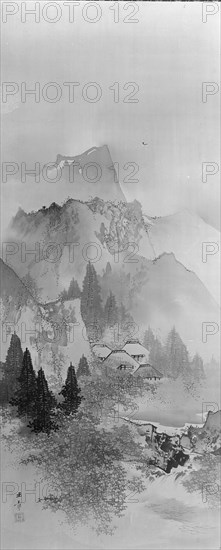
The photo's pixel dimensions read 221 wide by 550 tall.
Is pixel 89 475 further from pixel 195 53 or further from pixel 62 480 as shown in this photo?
pixel 195 53

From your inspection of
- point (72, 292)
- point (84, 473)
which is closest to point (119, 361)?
point (72, 292)

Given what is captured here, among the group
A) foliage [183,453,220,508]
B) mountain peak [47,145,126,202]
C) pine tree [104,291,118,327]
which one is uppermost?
mountain peak [47,145,126,202]

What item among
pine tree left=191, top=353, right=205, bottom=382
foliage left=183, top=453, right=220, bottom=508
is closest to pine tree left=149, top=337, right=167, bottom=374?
pine tree left=191, top=353, right=205, bottom=382

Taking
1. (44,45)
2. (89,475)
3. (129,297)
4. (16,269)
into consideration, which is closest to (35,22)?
(44,45)

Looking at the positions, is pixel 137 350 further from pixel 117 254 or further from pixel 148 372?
pixel 117 254

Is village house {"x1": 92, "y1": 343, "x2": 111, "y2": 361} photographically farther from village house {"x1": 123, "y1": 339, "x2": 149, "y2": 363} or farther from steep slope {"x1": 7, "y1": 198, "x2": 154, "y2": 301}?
steep slope {"x1": 7, "y1": 198, "x2": 154, "y2": 301}
